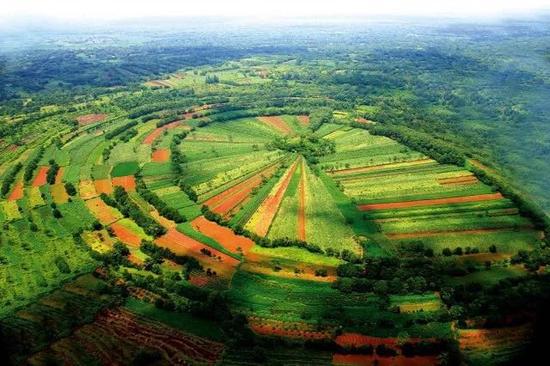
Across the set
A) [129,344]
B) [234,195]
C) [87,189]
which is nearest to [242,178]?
[234,195]

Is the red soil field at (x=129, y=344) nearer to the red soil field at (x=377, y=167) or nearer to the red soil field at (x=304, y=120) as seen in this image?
the red soil field at (x=377, y=167)

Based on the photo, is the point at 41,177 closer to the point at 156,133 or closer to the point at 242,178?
the point at 156,133

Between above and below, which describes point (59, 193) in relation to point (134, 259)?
above

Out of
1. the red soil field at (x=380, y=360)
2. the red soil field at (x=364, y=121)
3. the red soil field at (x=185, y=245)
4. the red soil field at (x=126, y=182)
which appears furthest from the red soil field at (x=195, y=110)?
the red soil field at (x=380, y=360)

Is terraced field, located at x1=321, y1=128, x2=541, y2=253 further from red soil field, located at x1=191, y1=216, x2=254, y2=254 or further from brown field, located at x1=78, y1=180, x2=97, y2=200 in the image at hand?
brown field, located at x1=78, y1=180, x2=97, y2=200

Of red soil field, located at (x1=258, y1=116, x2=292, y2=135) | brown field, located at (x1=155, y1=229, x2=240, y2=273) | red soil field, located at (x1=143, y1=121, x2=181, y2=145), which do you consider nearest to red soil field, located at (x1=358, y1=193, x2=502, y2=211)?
brown field, located at (x1=155, y1=229, x2=240, y2=273)
